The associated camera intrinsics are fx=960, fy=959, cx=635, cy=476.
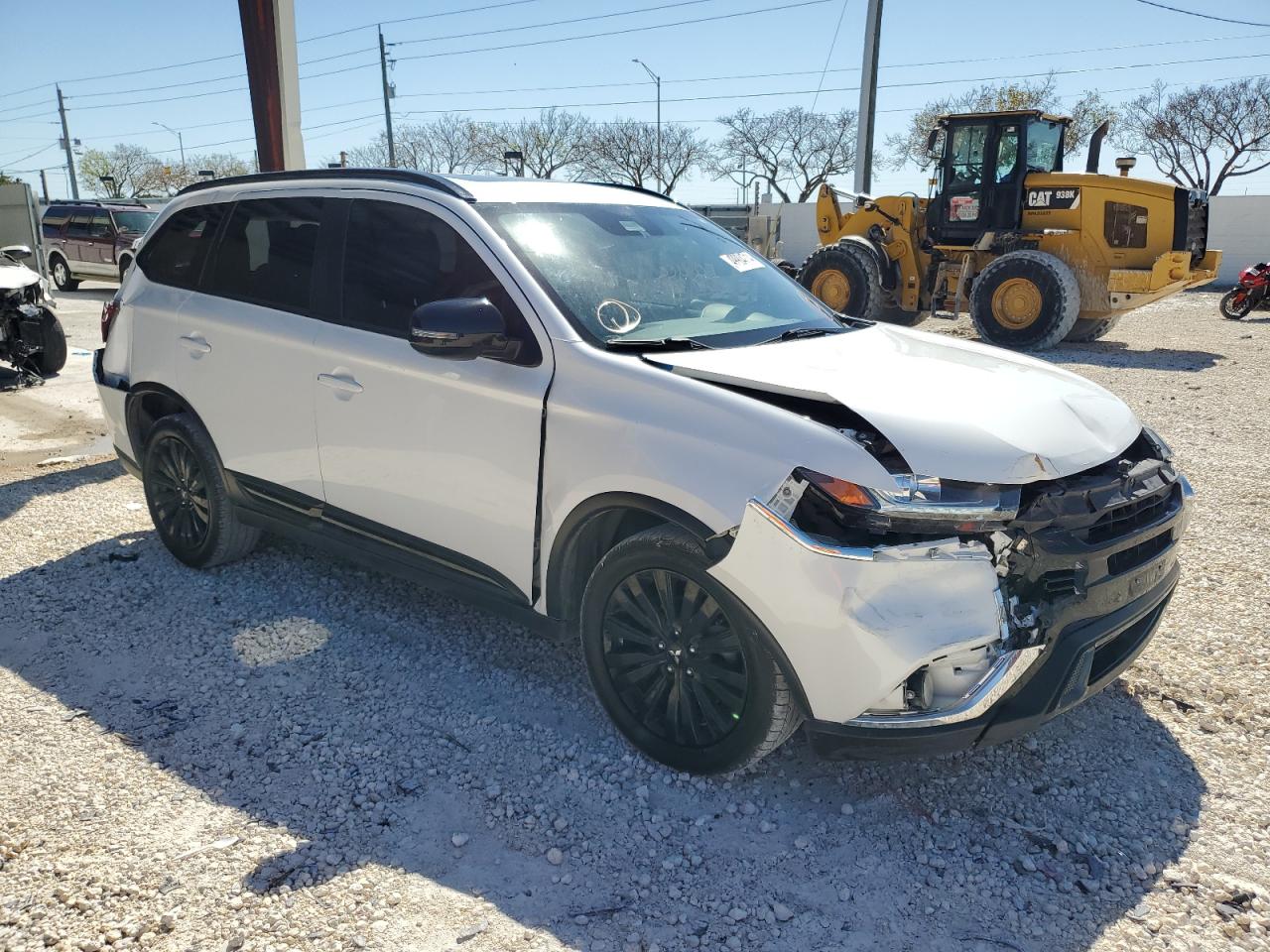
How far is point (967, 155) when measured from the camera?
13219 mm

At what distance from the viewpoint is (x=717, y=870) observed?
8.91 feet

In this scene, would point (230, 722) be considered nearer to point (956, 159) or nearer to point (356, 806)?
point (356, 806)

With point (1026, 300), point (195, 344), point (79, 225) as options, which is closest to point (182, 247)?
point (195, 344)

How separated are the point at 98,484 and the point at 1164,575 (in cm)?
634

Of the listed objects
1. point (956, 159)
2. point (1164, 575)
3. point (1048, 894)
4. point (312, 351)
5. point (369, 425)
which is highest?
point (956, 159)

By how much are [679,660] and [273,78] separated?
7007 millimetres

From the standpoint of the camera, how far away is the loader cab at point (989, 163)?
12.9 meters

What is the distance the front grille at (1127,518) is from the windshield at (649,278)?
4.29 feet

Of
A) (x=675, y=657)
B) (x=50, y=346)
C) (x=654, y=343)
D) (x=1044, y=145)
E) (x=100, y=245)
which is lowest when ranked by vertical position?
(x=675, y=657)

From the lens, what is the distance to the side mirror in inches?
121

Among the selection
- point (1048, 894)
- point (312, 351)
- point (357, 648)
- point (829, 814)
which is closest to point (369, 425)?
point (312, 351)

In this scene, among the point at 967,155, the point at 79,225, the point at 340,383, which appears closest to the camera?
the point at 340,383

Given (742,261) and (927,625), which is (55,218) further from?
(927,625)

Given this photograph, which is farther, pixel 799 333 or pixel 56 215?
pixel 56 215
